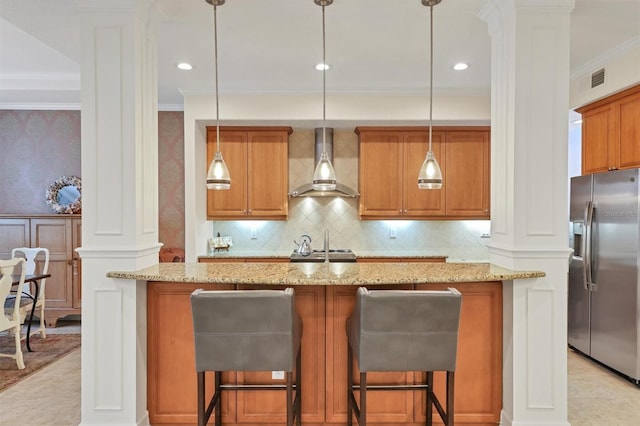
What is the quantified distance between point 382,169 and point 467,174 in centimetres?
103

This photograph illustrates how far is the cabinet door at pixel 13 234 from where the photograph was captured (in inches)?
188

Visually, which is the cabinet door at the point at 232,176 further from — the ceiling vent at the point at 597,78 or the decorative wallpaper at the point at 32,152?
the ceiling vent at the point at 597,78

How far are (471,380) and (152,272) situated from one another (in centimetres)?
207

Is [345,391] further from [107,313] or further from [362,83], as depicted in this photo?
[362,83]

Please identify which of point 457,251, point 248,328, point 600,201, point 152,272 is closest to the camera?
point 248,328

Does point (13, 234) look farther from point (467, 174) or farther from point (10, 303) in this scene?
point (467, 174)

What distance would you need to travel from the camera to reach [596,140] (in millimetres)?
3850

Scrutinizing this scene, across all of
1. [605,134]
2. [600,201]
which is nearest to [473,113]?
[605,134]

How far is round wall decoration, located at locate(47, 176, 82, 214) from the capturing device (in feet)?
16.6

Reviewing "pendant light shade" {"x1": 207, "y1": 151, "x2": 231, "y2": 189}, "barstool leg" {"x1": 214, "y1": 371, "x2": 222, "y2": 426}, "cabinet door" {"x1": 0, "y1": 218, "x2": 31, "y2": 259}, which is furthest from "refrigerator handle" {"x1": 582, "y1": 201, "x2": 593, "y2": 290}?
"cabinet door" {"x1": 0, "y1": 218, "x2": 31, "y2": 259}

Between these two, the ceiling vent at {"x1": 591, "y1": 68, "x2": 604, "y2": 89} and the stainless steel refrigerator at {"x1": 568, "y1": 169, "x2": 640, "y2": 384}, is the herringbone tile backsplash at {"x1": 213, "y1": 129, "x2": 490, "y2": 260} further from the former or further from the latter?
the ceiling vent at {"x1": 591, "y1": 68, "x2": 604, "y2": 89}

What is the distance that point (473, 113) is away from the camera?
444 cm

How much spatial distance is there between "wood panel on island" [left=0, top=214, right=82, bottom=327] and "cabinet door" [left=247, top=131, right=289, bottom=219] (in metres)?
2.15

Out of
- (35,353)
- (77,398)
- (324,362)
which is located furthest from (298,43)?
(35,353)
